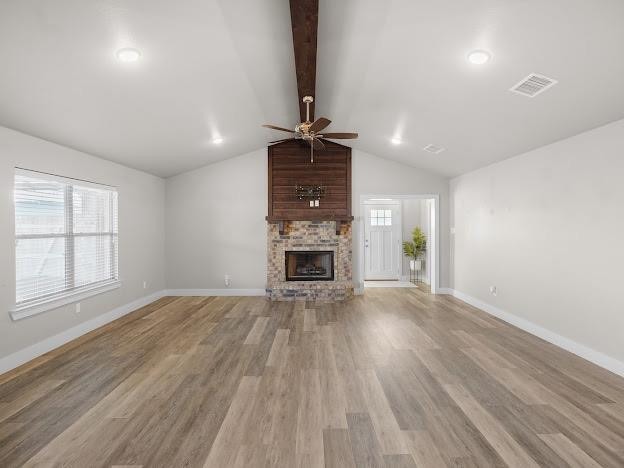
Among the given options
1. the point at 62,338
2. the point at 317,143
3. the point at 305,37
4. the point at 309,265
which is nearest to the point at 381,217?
the point at 309,265

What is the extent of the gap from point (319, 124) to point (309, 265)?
3.75 metres

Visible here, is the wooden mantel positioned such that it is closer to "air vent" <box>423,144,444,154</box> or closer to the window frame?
"air vent" <box>423,144,444,154</box>

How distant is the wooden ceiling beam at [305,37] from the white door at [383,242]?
5527 millimetres

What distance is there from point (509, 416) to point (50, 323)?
4.60 meters

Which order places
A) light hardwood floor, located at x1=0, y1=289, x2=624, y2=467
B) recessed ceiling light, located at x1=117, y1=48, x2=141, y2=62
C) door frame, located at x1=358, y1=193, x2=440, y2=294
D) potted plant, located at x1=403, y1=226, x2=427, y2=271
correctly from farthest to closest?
potted plant, located at x1=403, y1=226, x2=427, y2=271
door frame, located at x1=358, y1=193, x2=440, y2=294
recessed ceiling light, located at x1=117, y1=48, x2=141, y2=62
light hardwood floor, located at x1=0, y1=289, x2=624, y2=467

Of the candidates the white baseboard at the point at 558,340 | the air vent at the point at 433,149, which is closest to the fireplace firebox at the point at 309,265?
the air vent at the point at 433,149

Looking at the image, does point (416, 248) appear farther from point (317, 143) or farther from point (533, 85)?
point (533, 85)

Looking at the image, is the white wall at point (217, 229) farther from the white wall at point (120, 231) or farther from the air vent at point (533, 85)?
the air vent at point (533, 85)

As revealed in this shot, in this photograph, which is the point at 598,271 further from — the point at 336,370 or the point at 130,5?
the point at 130,5

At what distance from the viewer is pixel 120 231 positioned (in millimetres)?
5289

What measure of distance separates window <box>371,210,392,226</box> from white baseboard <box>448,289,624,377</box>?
3.53 m

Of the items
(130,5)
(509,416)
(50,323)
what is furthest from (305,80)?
(50,323)

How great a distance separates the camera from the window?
29.3ft

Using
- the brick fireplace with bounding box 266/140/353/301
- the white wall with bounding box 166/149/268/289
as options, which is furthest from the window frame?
the brick fireplace with bounding box 266/140/353/301
